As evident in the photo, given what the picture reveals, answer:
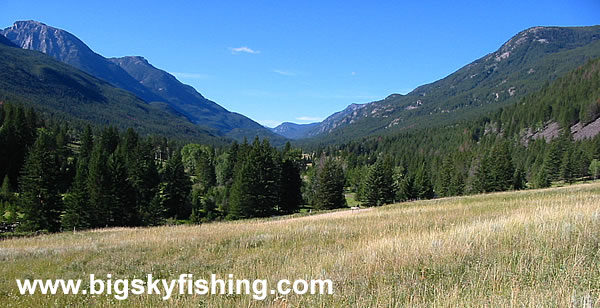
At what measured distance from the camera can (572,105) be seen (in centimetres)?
15738

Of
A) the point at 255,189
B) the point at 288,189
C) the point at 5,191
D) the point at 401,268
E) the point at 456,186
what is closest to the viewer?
the point at 401,268

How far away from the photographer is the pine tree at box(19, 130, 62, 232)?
140ft

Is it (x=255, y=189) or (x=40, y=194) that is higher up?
(x=255, y=189)

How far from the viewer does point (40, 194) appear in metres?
43.4

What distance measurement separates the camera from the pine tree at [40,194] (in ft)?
140

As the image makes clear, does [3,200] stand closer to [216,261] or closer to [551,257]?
[216,261]

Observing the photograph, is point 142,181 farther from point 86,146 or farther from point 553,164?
point 553,164

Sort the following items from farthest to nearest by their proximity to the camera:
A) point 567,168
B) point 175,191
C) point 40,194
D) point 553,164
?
point 553,164
point 567,168
point 175,191
point 40,194

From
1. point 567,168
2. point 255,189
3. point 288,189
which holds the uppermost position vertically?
point 567,168

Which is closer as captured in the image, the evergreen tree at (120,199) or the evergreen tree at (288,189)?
the evergreen tree at (120,199)

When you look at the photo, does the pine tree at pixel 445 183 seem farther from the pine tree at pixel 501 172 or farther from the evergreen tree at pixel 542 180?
the evergreen tree at pixel 542 180

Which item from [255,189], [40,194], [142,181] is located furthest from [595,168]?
[40,194]

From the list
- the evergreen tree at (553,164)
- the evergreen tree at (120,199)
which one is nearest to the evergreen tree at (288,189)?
the evergreen tree at (120,199)

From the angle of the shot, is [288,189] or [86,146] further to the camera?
[86,146]
